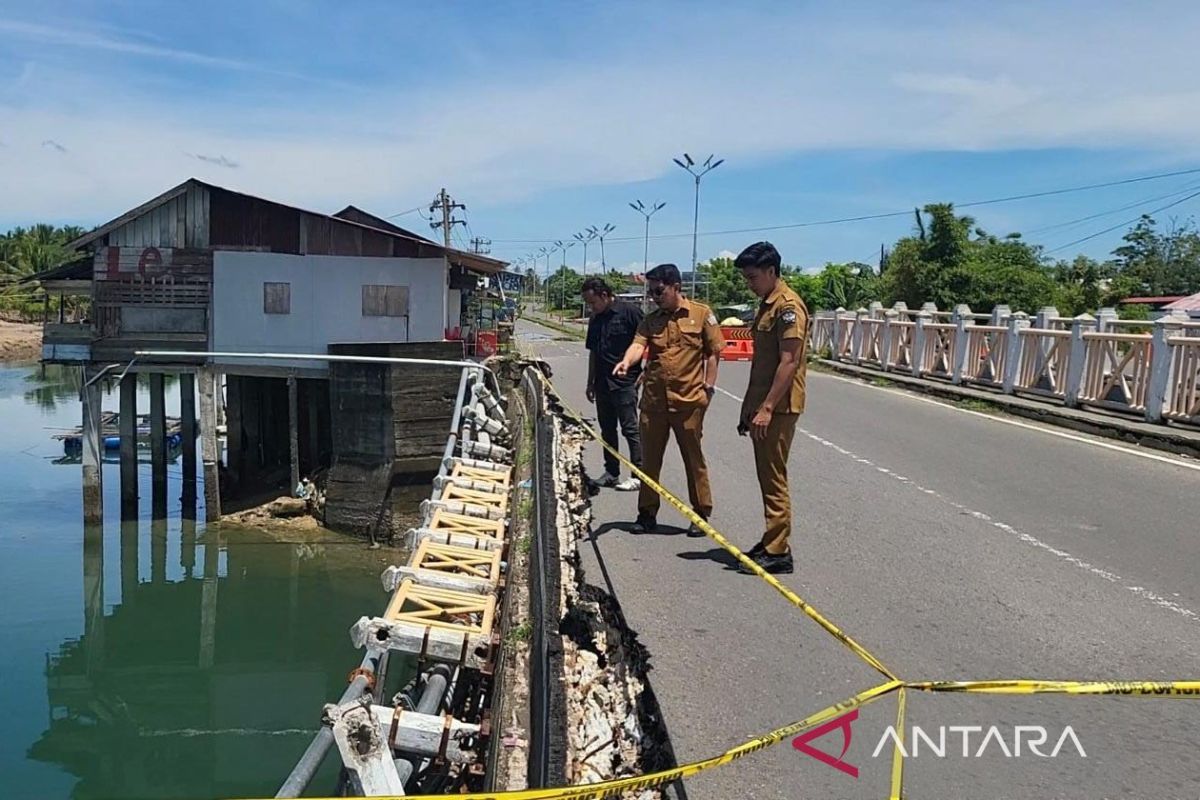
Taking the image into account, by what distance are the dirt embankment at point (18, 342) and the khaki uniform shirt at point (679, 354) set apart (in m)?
67.3

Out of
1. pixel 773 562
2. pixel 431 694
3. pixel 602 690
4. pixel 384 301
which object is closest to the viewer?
pixel 602 690

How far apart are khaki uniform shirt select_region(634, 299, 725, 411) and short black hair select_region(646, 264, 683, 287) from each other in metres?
0.15

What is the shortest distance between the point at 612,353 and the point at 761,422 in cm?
288

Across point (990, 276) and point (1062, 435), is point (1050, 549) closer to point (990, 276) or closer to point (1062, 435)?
point (1062, 435)

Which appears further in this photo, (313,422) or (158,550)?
(313,422)

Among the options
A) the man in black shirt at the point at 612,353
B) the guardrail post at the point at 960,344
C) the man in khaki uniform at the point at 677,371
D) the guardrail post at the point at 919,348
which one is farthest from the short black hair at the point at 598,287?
the guardrail post at the point at 919,348

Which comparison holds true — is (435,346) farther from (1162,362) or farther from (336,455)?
(1162,362)

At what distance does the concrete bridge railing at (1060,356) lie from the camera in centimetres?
1296

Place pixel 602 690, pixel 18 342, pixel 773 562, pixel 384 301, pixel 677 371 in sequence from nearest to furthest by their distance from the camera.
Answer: pixel 602 690
pixel 773 562
pixel 677 371
pixel 384 301
pixel 18 342

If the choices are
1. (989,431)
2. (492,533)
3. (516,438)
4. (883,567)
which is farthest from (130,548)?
(883,567)

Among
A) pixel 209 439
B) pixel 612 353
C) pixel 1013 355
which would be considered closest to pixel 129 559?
pixel 209 439

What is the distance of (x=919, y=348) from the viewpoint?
21.0 metres

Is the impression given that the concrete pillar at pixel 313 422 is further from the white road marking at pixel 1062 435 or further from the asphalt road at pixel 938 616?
the asphalt road at pixel 938 616

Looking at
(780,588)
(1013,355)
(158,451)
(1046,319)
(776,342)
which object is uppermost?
(1046,319)
